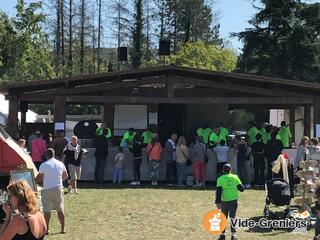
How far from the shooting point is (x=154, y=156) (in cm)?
1872

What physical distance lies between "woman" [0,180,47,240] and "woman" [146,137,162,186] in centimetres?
1315

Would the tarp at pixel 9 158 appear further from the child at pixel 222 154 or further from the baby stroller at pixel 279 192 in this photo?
the child at pixel 222 154

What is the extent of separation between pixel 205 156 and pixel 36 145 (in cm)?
546

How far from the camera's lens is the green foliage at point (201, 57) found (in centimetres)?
5419

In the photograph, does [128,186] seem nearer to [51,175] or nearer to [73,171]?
[73,171]

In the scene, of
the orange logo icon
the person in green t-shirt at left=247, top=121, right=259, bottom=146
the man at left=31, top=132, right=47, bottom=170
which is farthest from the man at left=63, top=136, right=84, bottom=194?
the person in green t-shirt at left=247, top=121, right=259, bottom=146

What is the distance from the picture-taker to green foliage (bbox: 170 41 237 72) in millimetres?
54188

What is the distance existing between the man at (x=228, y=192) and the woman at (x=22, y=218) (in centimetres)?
500

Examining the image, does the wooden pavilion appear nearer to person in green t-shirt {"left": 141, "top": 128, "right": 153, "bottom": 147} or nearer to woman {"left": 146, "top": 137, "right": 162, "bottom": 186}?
person in green t-shirt {"left": 141, "top": 128, "right": 153, "bottom": 147}

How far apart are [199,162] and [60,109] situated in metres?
5.38

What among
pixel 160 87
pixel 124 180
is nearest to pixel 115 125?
pixel 160 87

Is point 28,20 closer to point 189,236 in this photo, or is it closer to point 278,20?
point 278,20

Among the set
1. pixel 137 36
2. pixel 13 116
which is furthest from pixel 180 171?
pixel 137 36

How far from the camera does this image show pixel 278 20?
39094 mm
